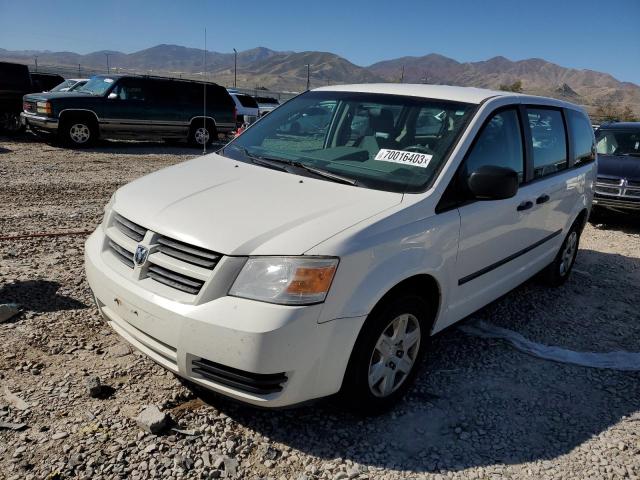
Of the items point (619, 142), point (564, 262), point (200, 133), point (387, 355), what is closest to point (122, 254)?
point (387, 355)

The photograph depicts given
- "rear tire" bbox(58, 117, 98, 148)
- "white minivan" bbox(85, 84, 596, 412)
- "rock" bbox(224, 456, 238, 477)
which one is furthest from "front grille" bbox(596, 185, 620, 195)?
"rear tire" bbox(58, 117, 98, 148)

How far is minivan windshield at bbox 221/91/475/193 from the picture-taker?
329cm

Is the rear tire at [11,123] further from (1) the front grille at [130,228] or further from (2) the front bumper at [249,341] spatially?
(2) the front bumper at [249,341]

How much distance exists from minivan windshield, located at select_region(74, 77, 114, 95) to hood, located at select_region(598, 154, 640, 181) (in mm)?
11131

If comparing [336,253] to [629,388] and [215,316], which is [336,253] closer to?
[215,316]

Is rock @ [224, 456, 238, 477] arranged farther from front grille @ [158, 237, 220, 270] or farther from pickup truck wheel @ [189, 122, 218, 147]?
pickup truck wheel @ [189, 122, 218, 147]

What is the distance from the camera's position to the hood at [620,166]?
27.7 ft

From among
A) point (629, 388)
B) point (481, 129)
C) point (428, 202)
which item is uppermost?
point (481, 129)

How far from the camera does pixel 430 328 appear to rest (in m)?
3.31

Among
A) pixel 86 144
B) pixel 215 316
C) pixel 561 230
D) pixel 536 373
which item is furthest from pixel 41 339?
pixel 86 144

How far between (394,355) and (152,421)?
4.32 feet

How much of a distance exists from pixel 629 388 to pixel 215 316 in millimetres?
2886

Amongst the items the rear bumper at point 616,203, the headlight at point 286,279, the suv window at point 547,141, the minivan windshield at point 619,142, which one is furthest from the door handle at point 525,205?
the minivan windshield at point 619,142

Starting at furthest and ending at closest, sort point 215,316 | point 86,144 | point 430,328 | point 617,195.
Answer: point 86,144 < point 617,195 < point 430,328 < point 215,316
